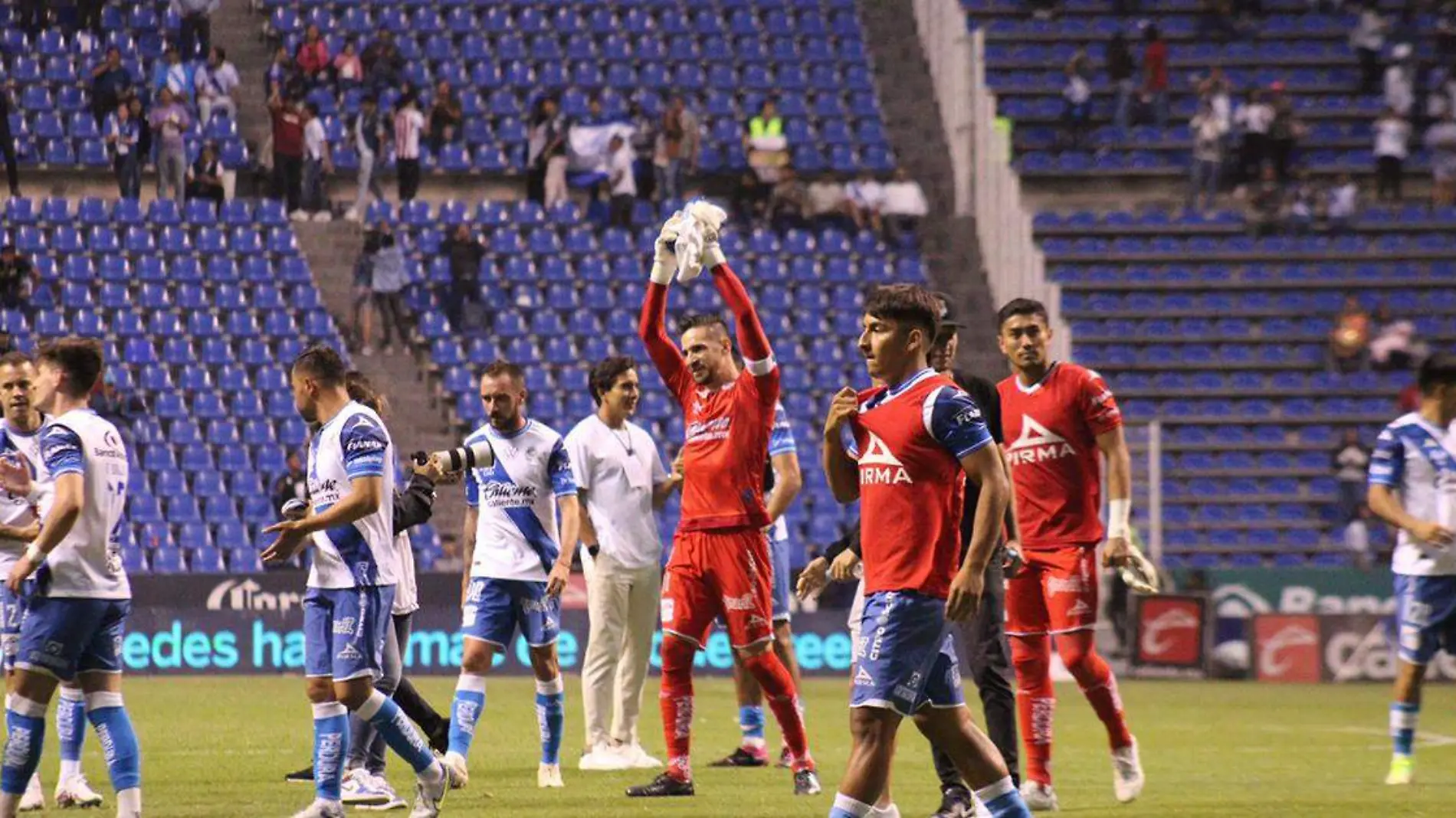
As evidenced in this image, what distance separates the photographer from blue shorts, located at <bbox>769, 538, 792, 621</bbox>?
46.4ft

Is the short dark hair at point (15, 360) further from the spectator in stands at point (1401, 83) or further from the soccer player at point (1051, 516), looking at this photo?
the spectator in stands at point (1401, 83)

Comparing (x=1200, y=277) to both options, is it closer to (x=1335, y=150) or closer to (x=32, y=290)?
(x=1335, y=150)

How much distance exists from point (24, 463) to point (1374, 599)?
60.5 ft

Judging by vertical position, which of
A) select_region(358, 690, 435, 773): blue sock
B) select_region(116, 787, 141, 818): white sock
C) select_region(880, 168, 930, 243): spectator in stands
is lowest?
select_region(116, 787, 141, 818): white sock

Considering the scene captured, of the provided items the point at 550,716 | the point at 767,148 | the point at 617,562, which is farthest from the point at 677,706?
the point at 767,148

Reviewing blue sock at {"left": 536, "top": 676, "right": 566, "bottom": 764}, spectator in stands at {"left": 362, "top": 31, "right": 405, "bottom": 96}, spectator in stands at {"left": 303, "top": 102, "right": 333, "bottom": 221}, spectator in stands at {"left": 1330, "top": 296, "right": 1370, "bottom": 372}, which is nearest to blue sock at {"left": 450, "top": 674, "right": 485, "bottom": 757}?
blue sock at {"left": 536, "top": 676, "right": 566, "bottom": 764}

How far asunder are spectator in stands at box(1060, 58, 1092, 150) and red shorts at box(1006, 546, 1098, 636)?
2379cm

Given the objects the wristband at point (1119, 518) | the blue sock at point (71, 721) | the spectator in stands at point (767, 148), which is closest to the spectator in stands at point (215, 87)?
the spectator in stands at point (767, 148)

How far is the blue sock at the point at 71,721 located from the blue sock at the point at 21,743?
3.44 ft

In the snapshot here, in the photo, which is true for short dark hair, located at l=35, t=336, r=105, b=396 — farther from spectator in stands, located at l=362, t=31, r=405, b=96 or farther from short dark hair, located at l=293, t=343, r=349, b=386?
spectator in stands, located at l=362, t=31, r=405, b=96

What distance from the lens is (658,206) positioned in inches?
1291

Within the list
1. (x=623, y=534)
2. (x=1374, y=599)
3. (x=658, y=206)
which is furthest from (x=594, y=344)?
(x=623, y=534)

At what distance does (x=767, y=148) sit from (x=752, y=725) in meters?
20.4

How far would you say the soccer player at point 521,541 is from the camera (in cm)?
1219
